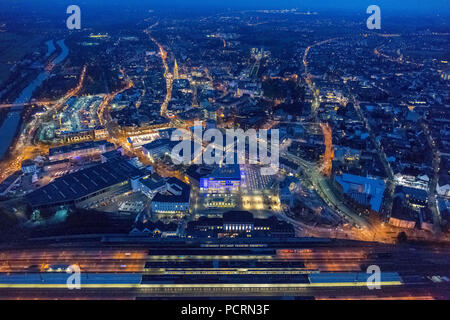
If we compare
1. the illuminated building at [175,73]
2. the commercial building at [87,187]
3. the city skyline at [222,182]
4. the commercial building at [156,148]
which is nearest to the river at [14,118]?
the city skyline at [222,182]

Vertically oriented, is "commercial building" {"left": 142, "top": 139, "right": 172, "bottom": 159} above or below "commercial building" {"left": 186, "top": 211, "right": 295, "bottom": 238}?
above

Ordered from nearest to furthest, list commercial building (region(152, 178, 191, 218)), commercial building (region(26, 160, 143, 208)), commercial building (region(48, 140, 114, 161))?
1. commercial building (region(152, 178, 191, 218))
2. commercial building (region(26, 160, 143, 208))
3. commercial building (region(48, 140, 114, 161))

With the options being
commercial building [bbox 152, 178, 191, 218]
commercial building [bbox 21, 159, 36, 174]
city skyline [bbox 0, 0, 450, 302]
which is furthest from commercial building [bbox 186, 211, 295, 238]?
commercial building [bbox 21, 159, 36, 174]

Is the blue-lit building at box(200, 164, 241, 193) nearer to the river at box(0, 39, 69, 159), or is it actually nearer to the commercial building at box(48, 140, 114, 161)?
the commercial building at box(48, 140, 114, 161)

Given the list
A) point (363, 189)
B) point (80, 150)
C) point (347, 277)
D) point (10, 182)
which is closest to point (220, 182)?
point (363, 189)

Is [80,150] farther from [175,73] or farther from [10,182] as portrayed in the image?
[175,73]

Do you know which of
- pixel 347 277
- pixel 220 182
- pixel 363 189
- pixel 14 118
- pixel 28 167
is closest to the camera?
pixel 347 277

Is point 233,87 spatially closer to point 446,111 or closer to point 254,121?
point 254,121

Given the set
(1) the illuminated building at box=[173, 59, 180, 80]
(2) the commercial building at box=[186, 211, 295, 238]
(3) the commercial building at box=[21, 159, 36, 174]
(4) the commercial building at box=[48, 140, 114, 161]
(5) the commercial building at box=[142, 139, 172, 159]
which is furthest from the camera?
(1) the illuminated building at box=[173, 59, 180, 80]
